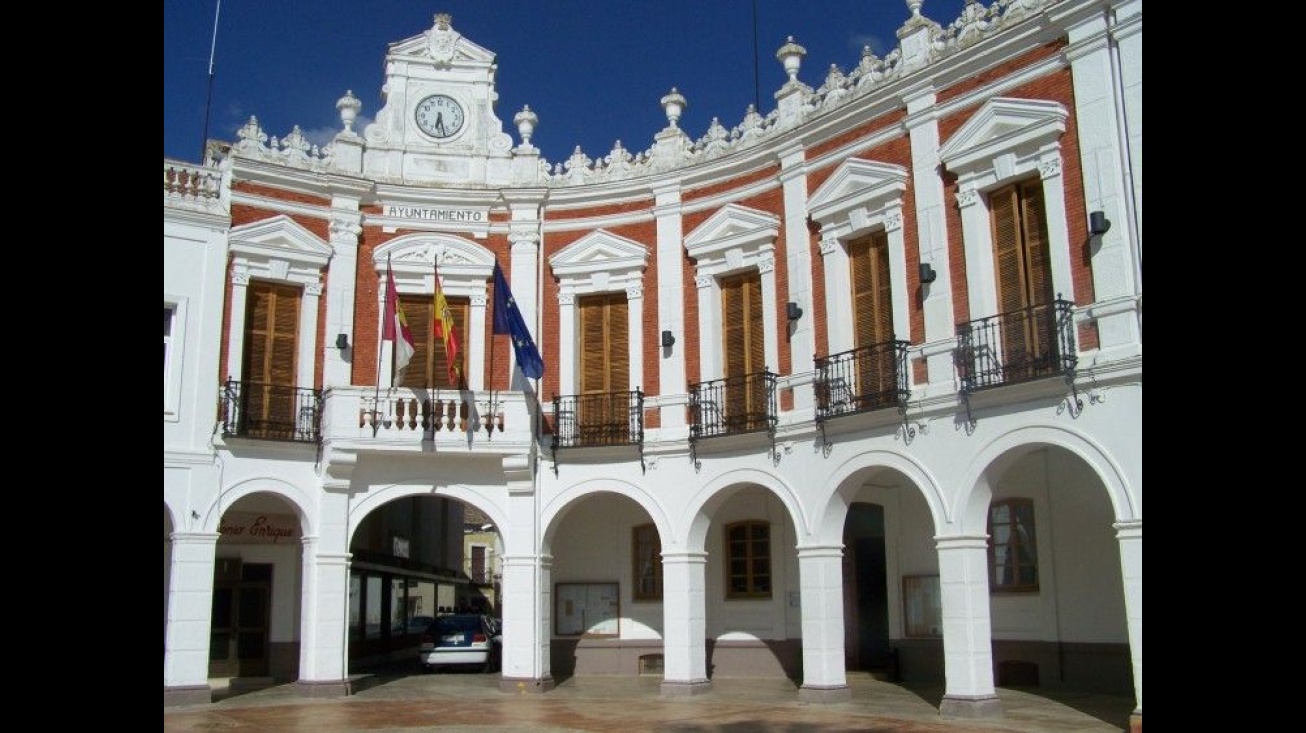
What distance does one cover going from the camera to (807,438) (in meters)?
16.8

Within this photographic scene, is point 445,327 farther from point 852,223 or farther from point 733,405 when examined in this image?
point 852,223

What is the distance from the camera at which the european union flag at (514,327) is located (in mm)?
17938

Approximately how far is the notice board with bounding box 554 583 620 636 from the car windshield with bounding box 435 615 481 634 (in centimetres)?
361

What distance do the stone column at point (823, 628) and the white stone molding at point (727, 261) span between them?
10.6 ft

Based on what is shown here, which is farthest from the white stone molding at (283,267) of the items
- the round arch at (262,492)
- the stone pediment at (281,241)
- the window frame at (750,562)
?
the window frame at (750,562)

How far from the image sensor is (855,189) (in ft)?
55.7

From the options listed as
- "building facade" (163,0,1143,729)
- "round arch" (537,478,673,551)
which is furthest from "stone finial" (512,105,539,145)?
"round arch" (537,478,673,551)

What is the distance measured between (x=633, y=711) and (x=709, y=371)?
560cm

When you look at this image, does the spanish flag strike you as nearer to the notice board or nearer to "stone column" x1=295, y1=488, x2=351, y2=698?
"stone column" x1=295, y1=488, x2=351, y2=698
